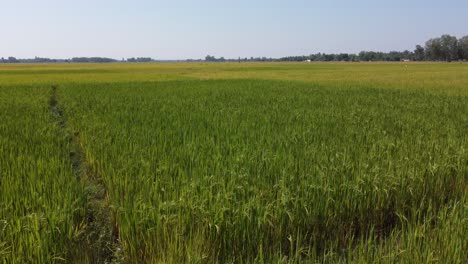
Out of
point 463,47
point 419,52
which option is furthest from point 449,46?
point 419,52

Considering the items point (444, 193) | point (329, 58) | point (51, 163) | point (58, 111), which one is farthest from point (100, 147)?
point (329, 58)

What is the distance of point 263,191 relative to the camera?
4309 millimetres

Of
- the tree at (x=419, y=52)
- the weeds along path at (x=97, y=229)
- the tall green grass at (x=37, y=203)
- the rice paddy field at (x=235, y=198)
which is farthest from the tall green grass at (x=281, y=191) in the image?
the tree at (x=419, y=52)

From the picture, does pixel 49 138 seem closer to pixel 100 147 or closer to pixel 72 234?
pixel 100 147

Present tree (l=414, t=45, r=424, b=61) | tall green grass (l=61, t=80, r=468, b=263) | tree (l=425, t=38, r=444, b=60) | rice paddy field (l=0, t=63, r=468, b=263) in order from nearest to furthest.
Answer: rice paddy field (l=0, t=63, r=468, b=263) → tall green grass (l=61, t=80, r=468, b=263) → tree (l=425, t=38, r=444, b=60) → tree (l=414, t=45, r=424, b=61)

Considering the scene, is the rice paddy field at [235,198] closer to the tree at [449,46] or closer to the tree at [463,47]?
the tree at [463,47]

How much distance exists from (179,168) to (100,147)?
2308 millimetres

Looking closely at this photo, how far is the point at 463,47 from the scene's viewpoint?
12550 centimetres

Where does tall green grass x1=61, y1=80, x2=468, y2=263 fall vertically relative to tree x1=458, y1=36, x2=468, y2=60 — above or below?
below

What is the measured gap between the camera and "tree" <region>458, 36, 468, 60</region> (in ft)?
410

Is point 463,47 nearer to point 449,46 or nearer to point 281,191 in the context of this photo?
point 449,46

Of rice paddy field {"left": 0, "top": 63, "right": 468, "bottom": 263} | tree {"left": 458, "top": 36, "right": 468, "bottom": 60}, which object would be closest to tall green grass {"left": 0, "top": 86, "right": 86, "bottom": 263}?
rice paddy field {"left": 0, "top": 63, "right": 468, "bottom": 263}

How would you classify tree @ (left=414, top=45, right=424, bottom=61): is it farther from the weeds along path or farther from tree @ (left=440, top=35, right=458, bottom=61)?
the weeds along path

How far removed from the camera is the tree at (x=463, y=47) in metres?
125
